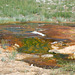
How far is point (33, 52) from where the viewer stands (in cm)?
725

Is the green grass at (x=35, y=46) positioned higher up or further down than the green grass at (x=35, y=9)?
further down

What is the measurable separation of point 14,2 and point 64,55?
19.9 metres

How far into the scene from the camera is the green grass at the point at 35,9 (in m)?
20.1

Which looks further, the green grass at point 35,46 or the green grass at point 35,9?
the green grass at point 35,9

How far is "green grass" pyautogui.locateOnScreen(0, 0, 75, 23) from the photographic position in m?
20.1

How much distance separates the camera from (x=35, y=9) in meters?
22.9

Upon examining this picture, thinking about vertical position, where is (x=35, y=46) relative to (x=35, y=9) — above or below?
below

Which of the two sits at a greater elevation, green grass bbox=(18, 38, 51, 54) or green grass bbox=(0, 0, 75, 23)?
green grass bbox=(0, 0, 75, 23)

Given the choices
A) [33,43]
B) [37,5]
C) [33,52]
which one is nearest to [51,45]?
[33,43]

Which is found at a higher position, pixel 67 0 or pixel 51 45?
pixel 67 0

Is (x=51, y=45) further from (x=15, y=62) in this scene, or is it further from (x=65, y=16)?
(x=65, y=16)

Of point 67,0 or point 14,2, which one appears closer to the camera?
point 14,2

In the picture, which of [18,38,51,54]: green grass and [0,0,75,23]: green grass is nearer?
[18,38,51,54]: green grass

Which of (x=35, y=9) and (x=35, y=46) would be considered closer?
(x=35, y=46)
